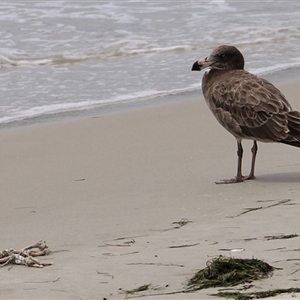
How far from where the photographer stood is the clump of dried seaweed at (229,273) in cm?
363

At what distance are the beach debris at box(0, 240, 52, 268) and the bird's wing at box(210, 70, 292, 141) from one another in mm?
2692

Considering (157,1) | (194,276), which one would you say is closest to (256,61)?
(157,1)

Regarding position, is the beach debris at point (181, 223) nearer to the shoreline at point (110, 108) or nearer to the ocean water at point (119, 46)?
the shoreline at point (110, 108)

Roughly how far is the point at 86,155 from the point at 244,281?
13.1 feet

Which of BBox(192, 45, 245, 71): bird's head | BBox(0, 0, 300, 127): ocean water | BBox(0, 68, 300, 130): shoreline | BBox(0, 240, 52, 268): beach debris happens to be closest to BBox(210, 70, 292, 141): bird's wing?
BBox(192, 45, 245, 71): bird's head

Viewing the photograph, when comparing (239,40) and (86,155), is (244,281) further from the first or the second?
(239,40)

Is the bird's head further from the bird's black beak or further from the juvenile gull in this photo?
the juvenile gull

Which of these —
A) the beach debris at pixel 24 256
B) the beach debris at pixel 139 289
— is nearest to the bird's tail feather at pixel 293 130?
the beach debris at pixel 24 256

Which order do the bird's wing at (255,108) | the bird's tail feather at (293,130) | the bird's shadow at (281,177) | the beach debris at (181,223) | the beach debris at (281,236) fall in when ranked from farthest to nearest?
the bird's wing at (255,108) → the bird's tail feather at (293,130) → the bird's shadow at (281,177) → the beach debris at (181,223) → the beach debris at (281,236)

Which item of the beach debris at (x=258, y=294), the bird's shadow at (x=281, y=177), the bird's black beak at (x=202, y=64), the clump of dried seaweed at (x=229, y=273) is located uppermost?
the bird's black beak at (x=202, y=64)

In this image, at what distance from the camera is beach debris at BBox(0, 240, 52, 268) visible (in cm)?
410

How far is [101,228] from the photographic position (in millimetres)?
5105

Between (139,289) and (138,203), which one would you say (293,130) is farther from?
(139,289)

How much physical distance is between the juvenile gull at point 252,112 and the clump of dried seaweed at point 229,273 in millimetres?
2621
